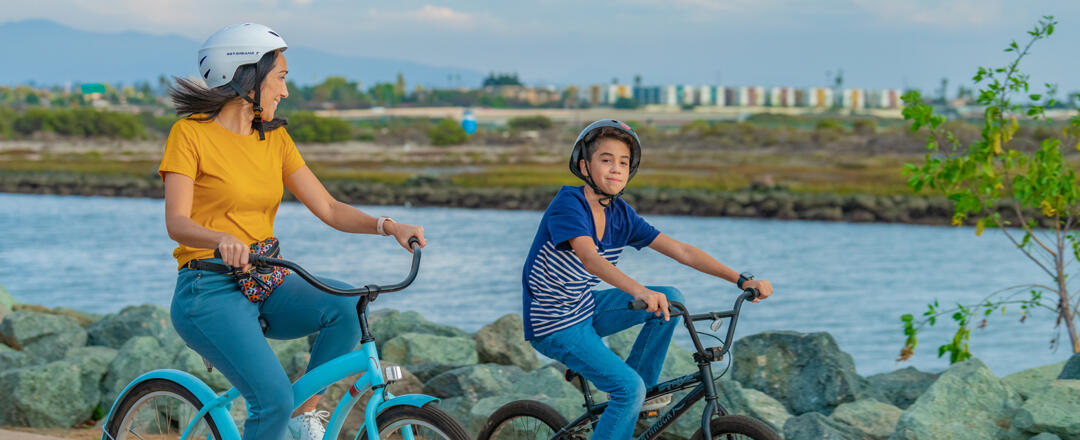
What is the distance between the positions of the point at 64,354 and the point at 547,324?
18.5 ft

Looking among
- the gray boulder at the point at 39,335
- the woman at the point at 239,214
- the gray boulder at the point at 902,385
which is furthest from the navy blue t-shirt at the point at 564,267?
the gray boulder at the point at 39,335

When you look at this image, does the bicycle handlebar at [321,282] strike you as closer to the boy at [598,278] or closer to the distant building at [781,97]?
the boy at [598,278]

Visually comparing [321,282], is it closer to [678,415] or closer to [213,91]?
[213,91]

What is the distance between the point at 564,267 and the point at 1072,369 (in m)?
3.63

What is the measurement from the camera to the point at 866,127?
8825 centimetres

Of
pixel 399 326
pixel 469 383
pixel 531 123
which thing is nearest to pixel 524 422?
pixel 469 383

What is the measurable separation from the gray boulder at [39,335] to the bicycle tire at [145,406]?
471 cm

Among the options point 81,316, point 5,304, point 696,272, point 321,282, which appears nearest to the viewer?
point 321,282

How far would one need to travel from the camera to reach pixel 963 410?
A: 4.84 meters

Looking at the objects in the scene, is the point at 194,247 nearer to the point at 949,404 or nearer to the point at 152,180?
the point at 949,404

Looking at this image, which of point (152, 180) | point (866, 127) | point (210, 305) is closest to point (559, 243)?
point (210, 305)

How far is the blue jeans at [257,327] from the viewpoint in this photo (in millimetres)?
3029

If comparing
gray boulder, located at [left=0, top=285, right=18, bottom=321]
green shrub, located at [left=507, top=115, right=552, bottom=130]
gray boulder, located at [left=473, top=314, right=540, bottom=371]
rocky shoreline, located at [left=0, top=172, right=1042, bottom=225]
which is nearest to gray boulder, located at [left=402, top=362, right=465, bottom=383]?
gray boulder, located at [left=473, top=314, right=540, bottom=371]

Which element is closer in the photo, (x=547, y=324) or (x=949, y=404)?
(x=547, y=324)
